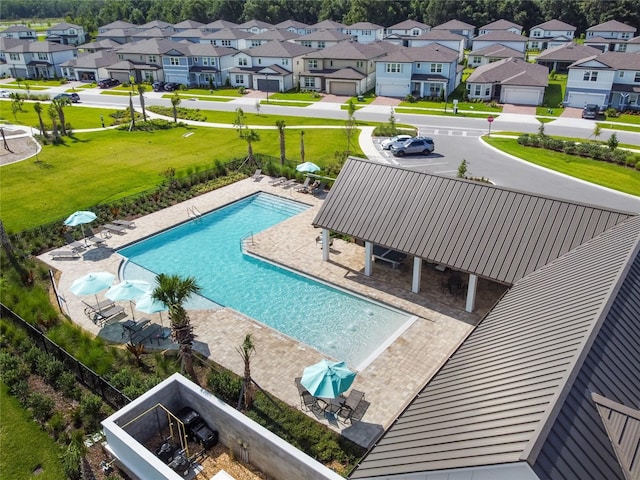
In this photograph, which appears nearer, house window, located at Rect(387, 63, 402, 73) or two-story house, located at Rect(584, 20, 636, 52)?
house window, located at Rect(387, 63, 402, 73)

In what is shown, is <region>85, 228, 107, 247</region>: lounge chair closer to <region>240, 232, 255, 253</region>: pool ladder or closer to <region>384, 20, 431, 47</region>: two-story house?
<region>240, 232, 255, 253</region>: pool ladder

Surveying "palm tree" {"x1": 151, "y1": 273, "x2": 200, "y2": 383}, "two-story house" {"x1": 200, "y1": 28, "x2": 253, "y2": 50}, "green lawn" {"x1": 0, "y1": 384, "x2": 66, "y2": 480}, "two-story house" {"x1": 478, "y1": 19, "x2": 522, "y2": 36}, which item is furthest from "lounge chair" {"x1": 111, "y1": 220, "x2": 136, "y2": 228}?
"two-story house" {"x1": 478, "y1": 19, "x2": 522, "y2": 36}

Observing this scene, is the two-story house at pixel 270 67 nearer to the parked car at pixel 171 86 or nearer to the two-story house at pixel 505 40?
the parked car at pixel 171 86

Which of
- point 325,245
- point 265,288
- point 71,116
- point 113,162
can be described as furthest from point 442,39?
point 265,288

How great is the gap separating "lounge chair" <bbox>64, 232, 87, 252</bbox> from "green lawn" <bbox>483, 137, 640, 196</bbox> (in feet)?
119

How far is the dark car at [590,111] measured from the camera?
60719 mm

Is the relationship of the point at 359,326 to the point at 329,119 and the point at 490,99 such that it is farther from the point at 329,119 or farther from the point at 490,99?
the point at 490,99

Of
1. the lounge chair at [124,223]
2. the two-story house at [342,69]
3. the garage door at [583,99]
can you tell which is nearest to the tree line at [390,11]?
the two-story house at [342,69]

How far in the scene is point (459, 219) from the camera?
2211 centimetres

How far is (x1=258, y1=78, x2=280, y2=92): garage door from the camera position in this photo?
3150 inches

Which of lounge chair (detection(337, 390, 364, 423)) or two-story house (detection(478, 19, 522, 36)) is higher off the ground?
two-story house (detection(478, 19, 522, 36))

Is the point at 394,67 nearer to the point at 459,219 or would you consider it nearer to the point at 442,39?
the point at 442,39

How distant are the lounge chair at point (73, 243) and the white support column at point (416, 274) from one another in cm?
1910

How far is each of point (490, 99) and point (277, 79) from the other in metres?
32.4
